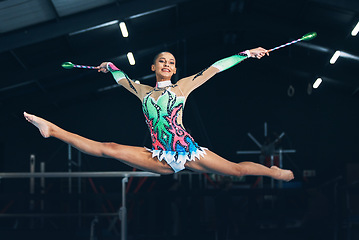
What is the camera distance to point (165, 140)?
11.8 feet

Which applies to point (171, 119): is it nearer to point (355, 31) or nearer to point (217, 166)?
point (217, 166)

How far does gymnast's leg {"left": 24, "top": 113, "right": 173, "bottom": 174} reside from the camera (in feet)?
11.0

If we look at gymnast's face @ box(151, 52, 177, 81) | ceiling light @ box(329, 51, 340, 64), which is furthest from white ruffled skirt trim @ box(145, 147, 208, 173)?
ceiling light @ box(329, 51, 340, 64)

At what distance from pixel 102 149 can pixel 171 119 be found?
0.61 m

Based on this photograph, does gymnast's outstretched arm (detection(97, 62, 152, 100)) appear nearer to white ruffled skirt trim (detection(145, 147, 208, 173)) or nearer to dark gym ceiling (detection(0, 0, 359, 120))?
white ruffled skirt trim (detection(145, 147, 208, 173))

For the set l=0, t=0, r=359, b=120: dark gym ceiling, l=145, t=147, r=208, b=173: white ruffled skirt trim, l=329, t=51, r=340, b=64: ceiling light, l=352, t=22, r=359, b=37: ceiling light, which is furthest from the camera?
l=329, t=51, r=340, b=64: ceiling light

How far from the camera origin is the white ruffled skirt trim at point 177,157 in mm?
3479

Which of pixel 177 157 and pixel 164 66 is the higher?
pixel 164 66

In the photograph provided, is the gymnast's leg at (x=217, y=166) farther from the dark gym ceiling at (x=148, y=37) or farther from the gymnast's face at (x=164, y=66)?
the dark gym ceiling at (x=148, y=37)

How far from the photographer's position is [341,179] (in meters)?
5.69

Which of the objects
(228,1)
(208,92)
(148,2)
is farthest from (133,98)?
(148,2)

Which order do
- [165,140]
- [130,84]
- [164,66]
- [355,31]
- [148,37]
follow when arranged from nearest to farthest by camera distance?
[165,140]
[164,66]
[130,84]
[355,31]
[148,37]

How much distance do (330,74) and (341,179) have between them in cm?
731

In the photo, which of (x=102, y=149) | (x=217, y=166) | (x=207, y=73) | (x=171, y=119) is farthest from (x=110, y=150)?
(x=207, y=73)
